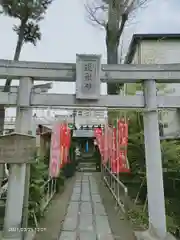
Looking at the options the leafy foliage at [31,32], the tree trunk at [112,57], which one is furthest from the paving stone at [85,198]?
the leafy foliage at [31,32]

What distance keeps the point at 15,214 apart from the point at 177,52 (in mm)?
13354

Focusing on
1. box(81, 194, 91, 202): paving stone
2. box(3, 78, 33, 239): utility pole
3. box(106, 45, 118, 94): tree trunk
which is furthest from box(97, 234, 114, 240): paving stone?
box(106, 45, 118, 94): tree trunk

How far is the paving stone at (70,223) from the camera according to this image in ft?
19.1

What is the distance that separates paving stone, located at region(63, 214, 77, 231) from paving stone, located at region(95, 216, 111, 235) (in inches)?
24.1

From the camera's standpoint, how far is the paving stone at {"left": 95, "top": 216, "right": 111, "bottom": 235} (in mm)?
5632

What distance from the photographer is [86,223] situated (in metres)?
6.27

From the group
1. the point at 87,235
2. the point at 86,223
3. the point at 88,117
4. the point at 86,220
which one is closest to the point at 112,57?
the point at 86,220

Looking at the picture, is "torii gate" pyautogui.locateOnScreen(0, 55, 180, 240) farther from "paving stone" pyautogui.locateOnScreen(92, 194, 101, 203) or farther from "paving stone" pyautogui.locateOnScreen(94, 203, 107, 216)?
"paving stone" pyautogui.locateOnScreen(92, 194, 101, 203)

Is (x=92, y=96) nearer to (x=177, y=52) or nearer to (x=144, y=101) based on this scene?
(x=144, y=101)

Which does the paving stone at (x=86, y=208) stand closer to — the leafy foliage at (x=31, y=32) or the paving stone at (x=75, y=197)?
the paving stone at (x=75, y=197)

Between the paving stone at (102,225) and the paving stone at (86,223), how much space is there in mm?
182

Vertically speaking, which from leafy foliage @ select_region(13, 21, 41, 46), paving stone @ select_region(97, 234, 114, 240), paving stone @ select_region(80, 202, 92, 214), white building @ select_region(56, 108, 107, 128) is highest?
leafy foliage @ select_region(13, 21, 41, 46)

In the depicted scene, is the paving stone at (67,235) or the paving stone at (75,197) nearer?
the paving stone at (67,235)

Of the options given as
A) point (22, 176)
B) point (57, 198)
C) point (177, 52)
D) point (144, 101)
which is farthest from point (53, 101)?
point (177, 52)
